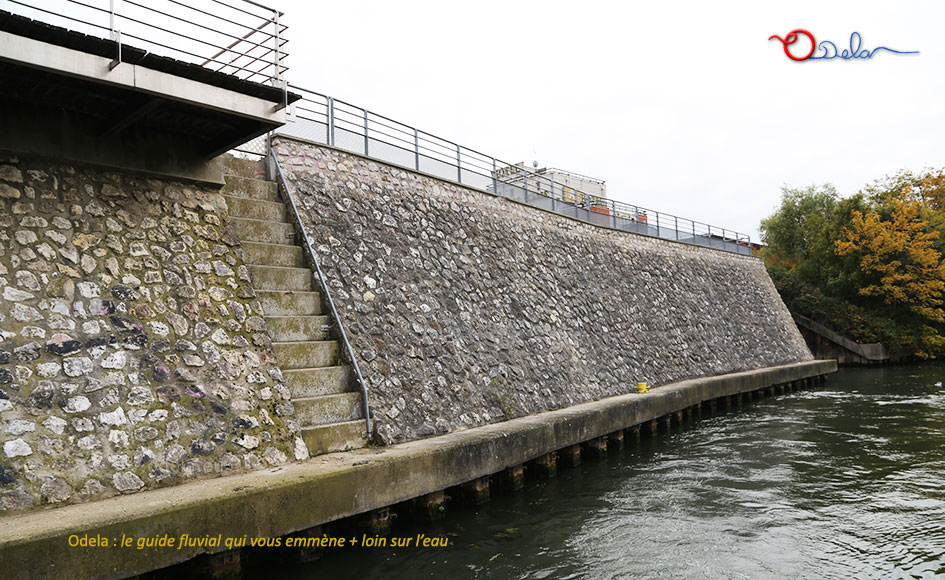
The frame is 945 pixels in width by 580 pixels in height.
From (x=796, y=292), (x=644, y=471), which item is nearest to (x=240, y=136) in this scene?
(x=644, y=471)

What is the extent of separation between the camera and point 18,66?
5.60m

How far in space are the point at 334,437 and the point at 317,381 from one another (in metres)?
0.87

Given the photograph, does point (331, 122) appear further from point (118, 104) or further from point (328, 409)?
Result: point (328, 409)

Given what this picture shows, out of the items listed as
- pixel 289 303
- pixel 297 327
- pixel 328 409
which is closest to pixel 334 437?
pixel 328 409

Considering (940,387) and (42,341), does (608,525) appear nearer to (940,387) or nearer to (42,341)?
(42,341)

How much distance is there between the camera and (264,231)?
933 cm

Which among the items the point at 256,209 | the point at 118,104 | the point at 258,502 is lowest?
the point at 258,502

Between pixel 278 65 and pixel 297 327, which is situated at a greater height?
pixel 278 65

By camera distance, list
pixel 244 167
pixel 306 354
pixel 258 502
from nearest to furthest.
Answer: pixel 258 502 < pixel 306 354 < pixel 244 167

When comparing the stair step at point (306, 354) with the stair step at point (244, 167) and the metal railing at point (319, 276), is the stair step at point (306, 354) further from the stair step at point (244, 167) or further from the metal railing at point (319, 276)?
the stair step at point (244, 167)

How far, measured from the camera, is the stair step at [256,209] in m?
9.20

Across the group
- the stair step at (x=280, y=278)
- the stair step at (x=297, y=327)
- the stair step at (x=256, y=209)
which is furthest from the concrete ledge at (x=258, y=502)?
the stair step at (x=256, y=209)

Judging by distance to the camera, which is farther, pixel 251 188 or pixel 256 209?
pixel 251 188

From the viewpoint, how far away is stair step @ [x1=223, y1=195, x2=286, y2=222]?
920 cm
